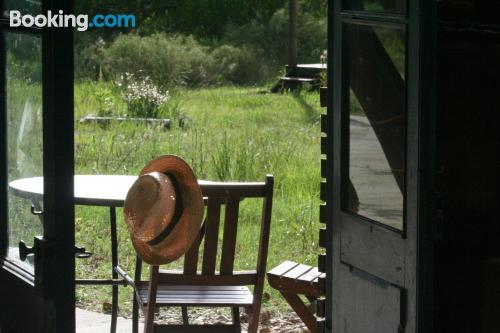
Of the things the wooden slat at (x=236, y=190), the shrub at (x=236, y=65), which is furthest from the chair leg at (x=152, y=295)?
the shrub at (x=236, y=65)

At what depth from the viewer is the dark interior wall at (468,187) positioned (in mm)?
4938

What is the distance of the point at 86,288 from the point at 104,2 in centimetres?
2111

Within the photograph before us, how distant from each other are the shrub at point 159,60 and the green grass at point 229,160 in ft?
12.2

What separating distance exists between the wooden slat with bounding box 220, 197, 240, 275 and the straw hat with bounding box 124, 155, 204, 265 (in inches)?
8.1

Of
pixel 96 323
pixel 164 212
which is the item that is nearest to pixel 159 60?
pixel 96 323

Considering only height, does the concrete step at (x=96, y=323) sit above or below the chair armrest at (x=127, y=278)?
below

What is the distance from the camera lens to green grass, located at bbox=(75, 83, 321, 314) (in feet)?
24.6

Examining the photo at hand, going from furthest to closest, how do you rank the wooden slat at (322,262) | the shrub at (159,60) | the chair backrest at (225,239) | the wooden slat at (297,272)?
the shrub at (159,60)
the wooden slat at (297,272)
the wooden slat at (322,262)
the chair backrest at (225,239)

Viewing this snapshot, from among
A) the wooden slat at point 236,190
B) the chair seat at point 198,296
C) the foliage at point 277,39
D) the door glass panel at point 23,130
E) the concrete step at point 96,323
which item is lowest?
the concrete step at point 96,323

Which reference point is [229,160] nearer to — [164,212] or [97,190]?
[97,190]

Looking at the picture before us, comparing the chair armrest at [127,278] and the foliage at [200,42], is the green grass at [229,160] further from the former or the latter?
the foliage at [200,42]

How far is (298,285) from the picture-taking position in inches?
203

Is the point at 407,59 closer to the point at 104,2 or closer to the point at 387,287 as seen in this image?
the point at 387,287

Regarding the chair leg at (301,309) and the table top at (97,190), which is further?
the chair leg at (301,309)
